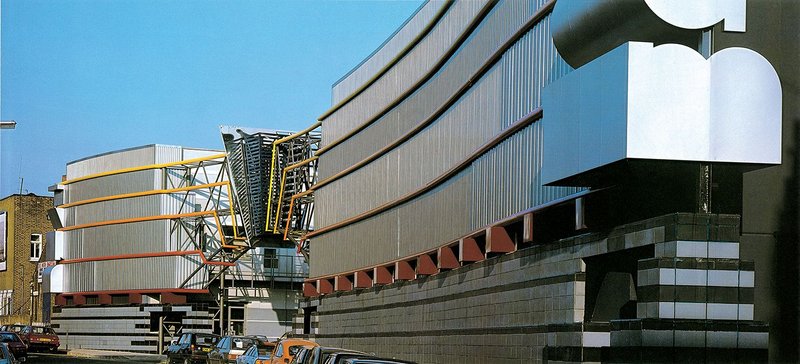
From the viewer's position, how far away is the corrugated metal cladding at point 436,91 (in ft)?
97.5

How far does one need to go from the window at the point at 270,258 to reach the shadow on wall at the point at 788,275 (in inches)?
1984

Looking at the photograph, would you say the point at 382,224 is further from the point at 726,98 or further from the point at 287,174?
the point at 726,98

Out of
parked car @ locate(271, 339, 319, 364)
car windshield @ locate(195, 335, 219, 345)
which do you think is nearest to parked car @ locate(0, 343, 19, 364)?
Result: parked car @ locate(271, 339, 319, 364)

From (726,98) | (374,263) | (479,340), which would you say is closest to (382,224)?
(374,263)

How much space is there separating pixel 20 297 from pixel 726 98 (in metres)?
82.9

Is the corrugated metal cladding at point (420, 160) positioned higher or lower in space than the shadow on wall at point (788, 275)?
higher

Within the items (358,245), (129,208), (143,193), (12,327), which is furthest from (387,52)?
(12,327)

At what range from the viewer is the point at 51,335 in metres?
63.8

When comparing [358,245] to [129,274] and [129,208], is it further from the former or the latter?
[129,208]

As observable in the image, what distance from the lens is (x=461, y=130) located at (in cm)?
3475

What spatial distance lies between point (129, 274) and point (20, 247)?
89.4 ft

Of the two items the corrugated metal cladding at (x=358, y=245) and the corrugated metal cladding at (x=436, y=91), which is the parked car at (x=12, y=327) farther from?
the corrugated metal cladding at (x=436, y=91)

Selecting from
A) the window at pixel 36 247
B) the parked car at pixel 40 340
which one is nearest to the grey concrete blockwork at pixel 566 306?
the parked car at pixel 40 340

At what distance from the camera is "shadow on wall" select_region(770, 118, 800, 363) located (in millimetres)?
20438
